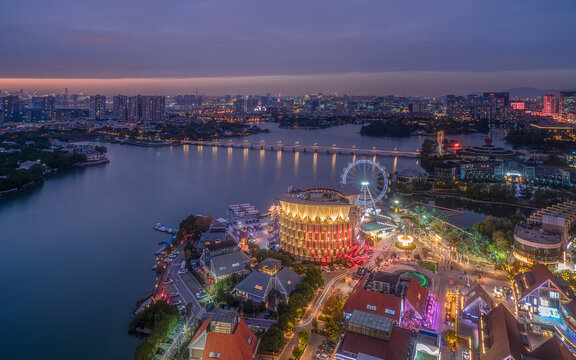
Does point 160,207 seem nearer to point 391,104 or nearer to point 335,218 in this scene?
point 335,218

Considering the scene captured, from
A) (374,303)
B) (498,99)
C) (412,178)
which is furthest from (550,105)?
(374,303)

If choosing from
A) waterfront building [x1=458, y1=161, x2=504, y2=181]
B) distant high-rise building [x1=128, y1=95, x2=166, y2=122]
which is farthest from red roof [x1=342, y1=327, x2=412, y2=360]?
distant high-rise building [x1=128, y1=95, x2=166, y2=122]

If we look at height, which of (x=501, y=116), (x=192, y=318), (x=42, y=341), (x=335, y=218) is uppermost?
(x=501, y=116)

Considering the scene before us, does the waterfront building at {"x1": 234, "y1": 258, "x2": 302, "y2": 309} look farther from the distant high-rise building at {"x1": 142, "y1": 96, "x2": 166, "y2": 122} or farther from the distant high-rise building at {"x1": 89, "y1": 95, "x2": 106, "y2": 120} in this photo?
the distant high-rise building at {"x1": 89, "y1": 95, "x2": 106, "y2": 120}

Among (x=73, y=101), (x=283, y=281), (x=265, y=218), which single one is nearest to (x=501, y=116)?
(x=265, y=218)

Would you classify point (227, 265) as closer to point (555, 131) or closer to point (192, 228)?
point (192, 228)

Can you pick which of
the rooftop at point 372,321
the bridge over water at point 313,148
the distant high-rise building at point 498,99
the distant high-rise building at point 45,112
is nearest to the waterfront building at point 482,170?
the bridge over water at point 313,148
